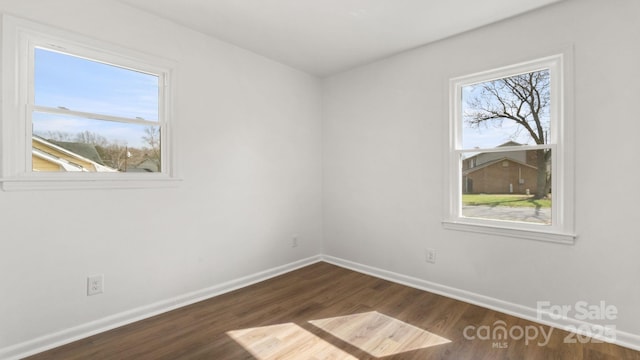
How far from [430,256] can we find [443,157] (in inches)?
39.8

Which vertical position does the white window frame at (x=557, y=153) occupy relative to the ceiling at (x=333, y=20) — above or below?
below

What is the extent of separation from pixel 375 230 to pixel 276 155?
1.47 metres

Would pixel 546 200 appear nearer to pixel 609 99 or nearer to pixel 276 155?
pixel 609 99

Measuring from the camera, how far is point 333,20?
99.8 inches

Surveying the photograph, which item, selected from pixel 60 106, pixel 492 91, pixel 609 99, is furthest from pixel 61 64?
pixel 609 99

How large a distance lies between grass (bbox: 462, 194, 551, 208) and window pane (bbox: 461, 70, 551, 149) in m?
0.46

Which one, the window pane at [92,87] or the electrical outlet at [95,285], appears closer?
the window pane at [92,87]

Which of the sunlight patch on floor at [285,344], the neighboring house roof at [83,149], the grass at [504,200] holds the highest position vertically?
the neighboring house roof at [83,149]

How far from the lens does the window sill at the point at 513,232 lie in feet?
7.36

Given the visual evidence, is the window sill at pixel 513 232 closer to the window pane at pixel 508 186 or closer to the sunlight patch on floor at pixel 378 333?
the window pane at pixel 508 186

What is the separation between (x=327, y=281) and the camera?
3.22 metres

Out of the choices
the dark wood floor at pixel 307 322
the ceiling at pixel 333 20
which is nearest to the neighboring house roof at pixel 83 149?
the ceiling at pixel 333 20

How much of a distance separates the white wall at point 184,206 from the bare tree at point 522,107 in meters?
1.99

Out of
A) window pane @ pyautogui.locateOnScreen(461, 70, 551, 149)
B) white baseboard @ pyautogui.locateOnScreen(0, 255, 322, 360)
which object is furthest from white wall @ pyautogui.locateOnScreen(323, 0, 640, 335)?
white baseboard @ pyautogui.locateOnScreen(0, 255, 322, 360)
